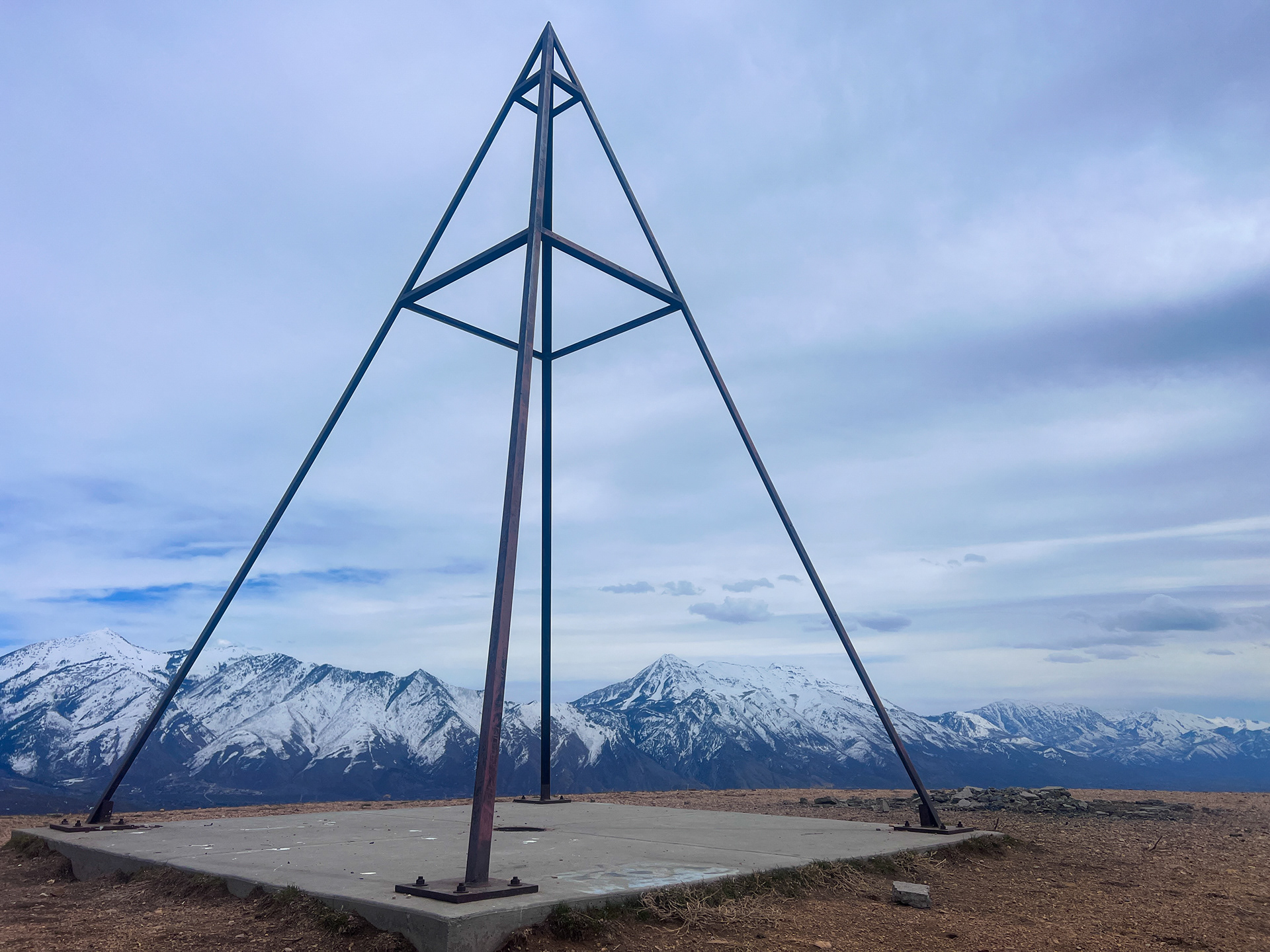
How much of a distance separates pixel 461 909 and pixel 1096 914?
16.7ft

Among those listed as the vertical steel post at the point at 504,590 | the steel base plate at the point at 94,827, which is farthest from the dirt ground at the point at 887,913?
the vertical steel post at the point at 504,590

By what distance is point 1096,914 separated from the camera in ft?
→ 21.7

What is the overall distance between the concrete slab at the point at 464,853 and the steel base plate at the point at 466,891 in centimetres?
5

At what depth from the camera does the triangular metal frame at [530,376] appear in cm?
691

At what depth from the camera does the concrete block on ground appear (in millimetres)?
6691

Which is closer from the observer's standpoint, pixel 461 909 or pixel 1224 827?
pixel 461 909

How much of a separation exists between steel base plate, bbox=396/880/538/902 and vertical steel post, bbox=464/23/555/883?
10 centimetres

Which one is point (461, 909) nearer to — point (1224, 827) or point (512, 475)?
point (512, 475)

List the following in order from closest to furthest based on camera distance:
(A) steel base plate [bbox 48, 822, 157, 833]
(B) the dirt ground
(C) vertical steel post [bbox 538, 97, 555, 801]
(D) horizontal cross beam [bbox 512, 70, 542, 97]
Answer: (B) the dirt ground
(A) steel base plate [bbox 48, 822, 157, 833]
(D) horizontal cross beam [bbox 512, 70, 542, 97]
(C) vertical steel post [bbox 538, 97, 555, 801]

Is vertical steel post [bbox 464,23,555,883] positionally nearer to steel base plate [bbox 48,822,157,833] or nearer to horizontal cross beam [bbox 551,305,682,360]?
horizontal cross beam [bbox 551,305,682,360]

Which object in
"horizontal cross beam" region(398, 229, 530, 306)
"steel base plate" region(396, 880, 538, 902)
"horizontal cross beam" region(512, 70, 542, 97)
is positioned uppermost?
"horizontal cross beam" region(512, 70, 542, 97)

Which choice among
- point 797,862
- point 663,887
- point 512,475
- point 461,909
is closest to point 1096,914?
point 797,862

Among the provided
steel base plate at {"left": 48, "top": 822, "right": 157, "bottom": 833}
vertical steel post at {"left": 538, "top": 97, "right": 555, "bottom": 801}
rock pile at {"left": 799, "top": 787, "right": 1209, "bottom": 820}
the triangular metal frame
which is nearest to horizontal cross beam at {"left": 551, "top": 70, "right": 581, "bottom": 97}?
the triangular metal frame

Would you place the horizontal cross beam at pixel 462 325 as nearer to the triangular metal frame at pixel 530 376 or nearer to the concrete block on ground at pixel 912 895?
the triangular metal frame at pixel 530 376
